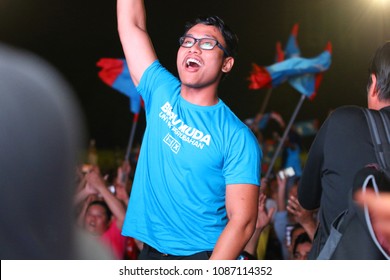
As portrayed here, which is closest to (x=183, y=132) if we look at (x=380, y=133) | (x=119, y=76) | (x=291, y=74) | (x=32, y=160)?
(x=380, y=133)

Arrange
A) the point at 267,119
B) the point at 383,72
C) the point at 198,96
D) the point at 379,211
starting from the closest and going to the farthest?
1. the point at 379,211
2. the point at 383,72
3. the point at 198,96
4. the point at 267,119

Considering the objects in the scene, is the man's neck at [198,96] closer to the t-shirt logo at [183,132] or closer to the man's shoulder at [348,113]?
the t-shirt logo at [183,132]

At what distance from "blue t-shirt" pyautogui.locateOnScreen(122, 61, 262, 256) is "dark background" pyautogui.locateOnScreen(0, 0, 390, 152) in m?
2.74

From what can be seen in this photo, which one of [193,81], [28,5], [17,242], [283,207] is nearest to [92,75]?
[28,5]

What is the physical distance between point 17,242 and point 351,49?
6989mm

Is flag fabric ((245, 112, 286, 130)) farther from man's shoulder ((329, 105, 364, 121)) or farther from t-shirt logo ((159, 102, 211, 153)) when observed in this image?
man's shoulder ((329, 105, 364, 121))

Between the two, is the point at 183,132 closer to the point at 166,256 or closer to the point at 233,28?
the point at 166,256

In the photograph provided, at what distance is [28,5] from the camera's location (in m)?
6.16

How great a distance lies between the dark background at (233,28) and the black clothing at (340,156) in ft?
9.98

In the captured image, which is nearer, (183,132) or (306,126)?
(183,132)

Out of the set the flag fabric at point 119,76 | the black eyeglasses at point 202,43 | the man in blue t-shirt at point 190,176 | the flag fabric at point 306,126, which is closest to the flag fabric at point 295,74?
the flag fabric at point 119,76

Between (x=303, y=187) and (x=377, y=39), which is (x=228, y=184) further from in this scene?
(x=377, y=39)

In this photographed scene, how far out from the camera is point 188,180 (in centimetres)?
260

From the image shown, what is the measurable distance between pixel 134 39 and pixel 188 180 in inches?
25.4
